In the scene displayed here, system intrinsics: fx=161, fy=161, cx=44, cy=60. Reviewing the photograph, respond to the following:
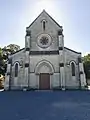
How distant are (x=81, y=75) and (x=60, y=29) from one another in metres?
8.94

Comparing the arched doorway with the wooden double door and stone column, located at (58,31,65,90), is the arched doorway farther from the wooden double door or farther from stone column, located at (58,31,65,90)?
stone column, located at (58,31,65,90)

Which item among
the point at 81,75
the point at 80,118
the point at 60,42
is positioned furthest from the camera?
the point at 60,42

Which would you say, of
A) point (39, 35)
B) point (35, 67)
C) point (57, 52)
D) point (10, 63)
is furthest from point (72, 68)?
point (10, 63)

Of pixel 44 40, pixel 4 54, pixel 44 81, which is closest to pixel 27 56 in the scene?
pixel 44 40

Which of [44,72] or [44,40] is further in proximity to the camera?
[44,40]

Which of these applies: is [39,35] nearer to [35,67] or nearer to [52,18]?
[52,18]

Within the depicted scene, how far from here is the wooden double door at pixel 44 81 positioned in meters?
26.9

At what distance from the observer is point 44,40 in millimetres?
28688

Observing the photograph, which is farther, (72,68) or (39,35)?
(39,35)

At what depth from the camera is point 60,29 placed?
93.7 ft

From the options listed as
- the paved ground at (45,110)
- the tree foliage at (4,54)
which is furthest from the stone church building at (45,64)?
the paved ground at (45,110)

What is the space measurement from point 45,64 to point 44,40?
4478mm

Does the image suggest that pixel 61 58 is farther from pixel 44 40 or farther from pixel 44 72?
pixel 44 40

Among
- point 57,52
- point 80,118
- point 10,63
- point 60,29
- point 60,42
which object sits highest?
point 60,29
